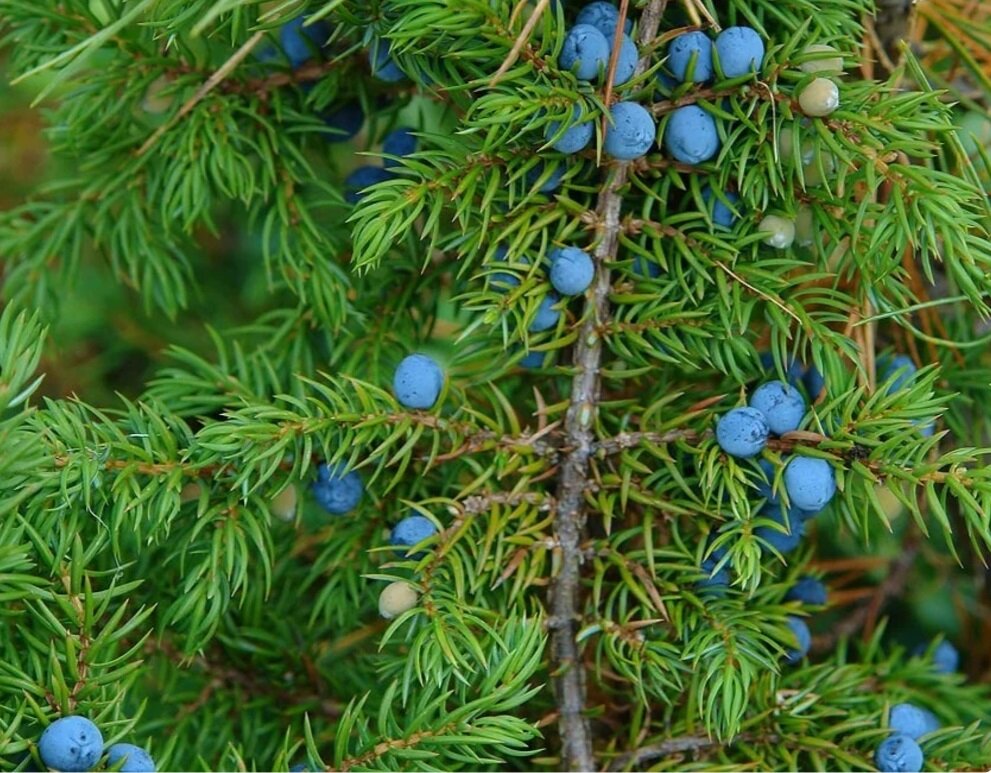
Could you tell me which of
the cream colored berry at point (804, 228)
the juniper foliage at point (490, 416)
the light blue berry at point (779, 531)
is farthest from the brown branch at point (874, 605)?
the cream colored berry at point (804, 228)

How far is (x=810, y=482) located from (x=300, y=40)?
16.0 inches

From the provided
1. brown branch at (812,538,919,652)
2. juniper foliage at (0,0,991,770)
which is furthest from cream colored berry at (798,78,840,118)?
brown branch at (812,538,919,652)

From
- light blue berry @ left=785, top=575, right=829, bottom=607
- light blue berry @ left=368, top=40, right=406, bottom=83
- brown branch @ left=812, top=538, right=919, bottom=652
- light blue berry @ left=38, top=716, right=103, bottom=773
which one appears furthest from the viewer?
brown branch @ left=812, top=538, right=919, bottom=652

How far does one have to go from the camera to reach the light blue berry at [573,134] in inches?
22.7

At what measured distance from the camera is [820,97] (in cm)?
58

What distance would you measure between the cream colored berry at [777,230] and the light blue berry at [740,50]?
0.27ft

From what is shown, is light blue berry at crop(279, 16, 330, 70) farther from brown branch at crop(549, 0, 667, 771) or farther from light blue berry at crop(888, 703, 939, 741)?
light blue berry at crop(888, 703, 939, 741)

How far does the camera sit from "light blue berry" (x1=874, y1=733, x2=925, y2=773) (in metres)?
0.65

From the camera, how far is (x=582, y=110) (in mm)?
572

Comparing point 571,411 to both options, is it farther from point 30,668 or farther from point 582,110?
point 30,668

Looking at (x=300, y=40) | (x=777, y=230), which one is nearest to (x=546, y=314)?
(x=777, y=230)

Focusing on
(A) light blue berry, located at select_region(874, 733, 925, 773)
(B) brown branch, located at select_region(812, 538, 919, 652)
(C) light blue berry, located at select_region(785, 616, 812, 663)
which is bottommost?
(B) brown branch, located at select_region(812, 538, 919, 652)

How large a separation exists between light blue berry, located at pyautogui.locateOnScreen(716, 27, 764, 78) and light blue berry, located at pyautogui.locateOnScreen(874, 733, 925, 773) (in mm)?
394

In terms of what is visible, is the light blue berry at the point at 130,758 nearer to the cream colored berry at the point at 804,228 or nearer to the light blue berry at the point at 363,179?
the light blue berry at the point at 363,179
